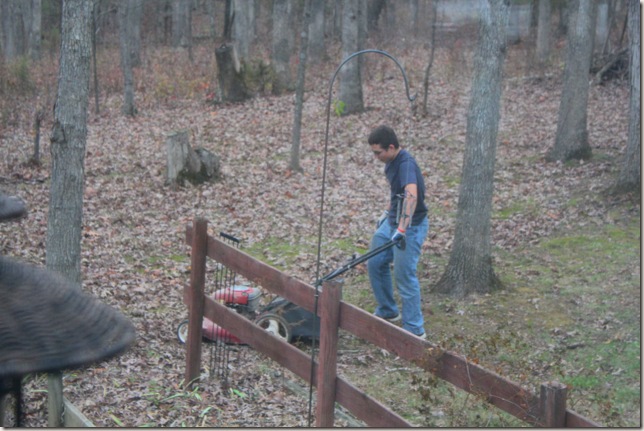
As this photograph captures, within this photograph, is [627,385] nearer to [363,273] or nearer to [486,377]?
[486,377]

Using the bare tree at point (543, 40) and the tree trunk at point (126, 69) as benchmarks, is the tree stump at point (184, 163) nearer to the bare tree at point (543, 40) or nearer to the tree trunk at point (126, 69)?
the tree trunk at point (126, 69)

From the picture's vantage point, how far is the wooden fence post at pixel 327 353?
5.62 metres

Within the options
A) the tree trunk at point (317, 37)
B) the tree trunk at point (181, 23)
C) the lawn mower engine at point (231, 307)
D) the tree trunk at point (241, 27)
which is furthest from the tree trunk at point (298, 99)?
the tree trunk at point (181, 23)

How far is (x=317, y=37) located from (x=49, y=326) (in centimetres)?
2759

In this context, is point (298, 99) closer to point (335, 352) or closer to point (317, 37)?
point (335, 352)

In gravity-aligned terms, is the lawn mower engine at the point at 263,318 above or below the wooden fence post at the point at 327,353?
below

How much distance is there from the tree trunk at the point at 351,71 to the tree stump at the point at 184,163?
6.76 metres

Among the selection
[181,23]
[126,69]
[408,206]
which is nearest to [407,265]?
[408,206]

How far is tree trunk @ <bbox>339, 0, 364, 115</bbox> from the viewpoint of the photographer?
20.5m

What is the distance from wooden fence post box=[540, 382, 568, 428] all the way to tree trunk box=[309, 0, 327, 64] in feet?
82.3

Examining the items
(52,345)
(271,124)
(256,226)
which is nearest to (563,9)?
(271,124)

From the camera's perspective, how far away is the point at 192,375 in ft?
23.7

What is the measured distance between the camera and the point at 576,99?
15609mm

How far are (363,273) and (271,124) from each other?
9.86 metres
